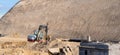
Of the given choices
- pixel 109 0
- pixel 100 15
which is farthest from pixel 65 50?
pixel 109 0

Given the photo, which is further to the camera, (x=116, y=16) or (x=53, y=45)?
(x=116, y=16)

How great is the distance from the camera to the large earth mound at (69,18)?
53.9 meters

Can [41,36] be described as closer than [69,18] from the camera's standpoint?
Yes

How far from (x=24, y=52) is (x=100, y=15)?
25533 mm

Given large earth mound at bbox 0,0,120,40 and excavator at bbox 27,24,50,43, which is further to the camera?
large earth mound at bbox 0,0,120,40

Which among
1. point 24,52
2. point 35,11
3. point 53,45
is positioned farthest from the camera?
point 35,11

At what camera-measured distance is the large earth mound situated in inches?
2124

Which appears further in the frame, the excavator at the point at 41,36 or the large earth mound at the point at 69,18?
the large earth mound at the point at 69,18

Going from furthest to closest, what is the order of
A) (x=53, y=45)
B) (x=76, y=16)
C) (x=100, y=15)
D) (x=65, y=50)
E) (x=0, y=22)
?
(x=0, y=22)
(x=76, y=16)
(x=100, y=15)
(x=53, y=45)
(x=65, y=50)

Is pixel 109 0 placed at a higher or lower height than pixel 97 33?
higher

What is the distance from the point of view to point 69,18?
62688 millimetres

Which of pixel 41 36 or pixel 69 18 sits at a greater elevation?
pixel 69 18

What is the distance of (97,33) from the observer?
52906 mm

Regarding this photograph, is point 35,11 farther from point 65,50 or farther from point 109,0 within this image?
point 65,50
